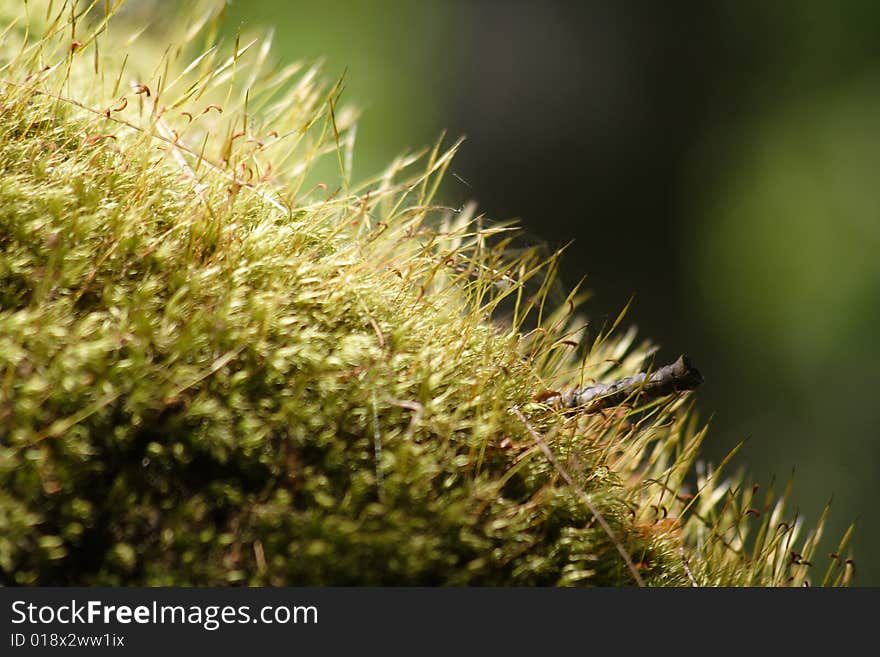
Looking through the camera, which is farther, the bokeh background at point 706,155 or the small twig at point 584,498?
the bokeh background at point 706,155

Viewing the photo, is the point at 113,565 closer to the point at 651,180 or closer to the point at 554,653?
the point at 554,653

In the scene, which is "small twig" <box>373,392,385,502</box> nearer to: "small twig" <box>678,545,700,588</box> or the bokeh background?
"small twig" <box>678,545,700,588</box>

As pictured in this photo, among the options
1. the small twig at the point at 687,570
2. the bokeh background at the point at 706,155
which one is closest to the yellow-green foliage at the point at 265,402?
the small twig at the point at 687,570

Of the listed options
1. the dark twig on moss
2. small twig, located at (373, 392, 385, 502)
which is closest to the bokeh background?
the dark twig on moss

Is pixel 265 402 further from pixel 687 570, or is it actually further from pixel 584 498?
pixel 687 570

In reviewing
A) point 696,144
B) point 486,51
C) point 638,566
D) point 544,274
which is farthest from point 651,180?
point 638,566

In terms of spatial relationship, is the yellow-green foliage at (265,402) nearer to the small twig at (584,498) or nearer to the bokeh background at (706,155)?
the small twig at (584,498)
